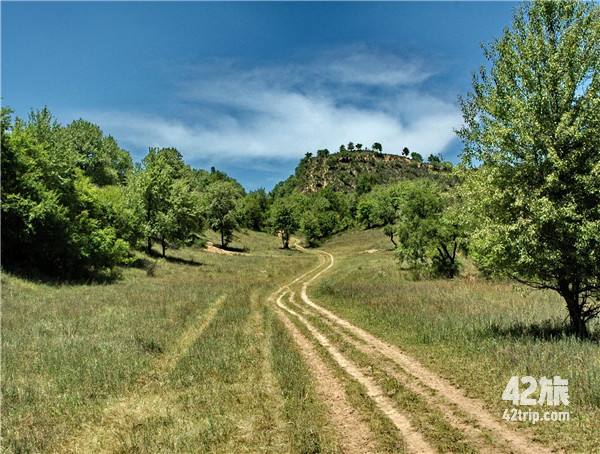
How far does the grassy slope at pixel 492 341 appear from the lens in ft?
20.8

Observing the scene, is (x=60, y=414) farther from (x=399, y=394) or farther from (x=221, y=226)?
(x=221, y=226)

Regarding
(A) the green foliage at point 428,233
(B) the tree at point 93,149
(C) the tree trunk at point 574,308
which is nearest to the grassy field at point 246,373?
(C) the tree trunk at point 574,308

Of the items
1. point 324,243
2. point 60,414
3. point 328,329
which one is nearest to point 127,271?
point 328,329

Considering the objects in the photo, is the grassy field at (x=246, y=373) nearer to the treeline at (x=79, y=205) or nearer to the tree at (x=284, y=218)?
the treeline at (x=79, y=205)

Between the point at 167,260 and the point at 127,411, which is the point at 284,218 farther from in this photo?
the point at 127,411

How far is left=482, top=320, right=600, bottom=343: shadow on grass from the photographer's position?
33.0 feet

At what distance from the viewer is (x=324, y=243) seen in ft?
319

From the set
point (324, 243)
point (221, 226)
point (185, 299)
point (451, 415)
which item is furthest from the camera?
point (324, 243)

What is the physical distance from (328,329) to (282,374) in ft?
16.6

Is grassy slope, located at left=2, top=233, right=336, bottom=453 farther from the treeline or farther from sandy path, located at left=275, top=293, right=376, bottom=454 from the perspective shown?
the treeline

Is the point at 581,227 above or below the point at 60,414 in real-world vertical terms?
above

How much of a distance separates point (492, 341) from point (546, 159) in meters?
5.63

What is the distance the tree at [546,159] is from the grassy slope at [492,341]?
1.66m

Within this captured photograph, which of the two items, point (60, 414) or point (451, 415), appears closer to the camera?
point (451, 415)
